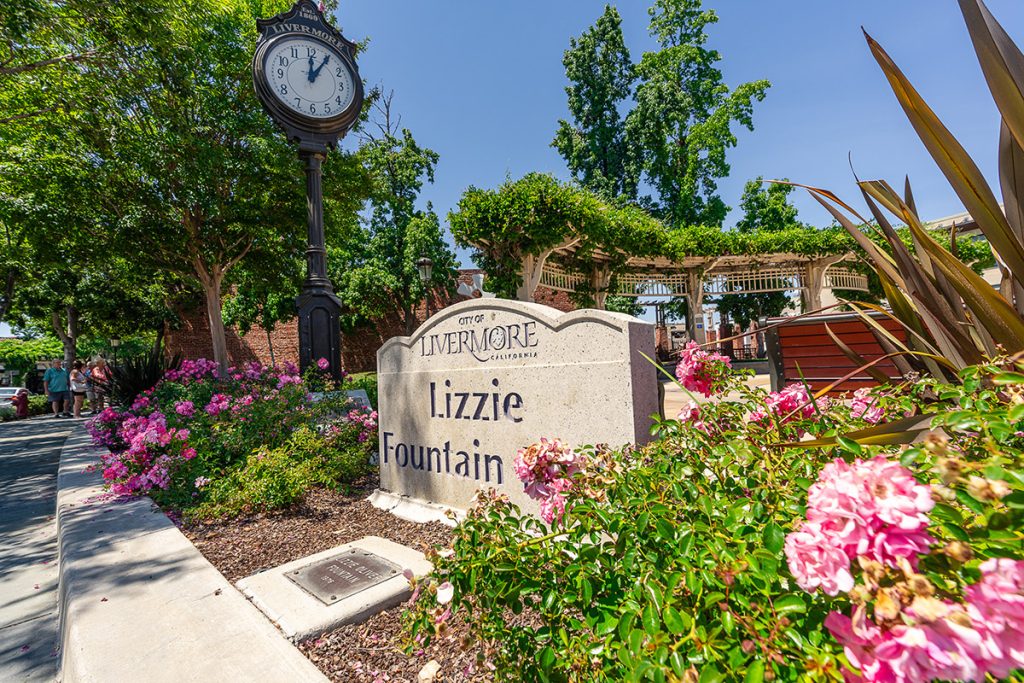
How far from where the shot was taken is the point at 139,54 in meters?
7.84

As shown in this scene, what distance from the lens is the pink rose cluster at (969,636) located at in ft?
1.78

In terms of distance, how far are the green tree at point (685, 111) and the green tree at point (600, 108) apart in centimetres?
101

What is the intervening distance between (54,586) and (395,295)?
58.4ft

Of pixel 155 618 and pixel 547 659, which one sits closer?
pixel 547 659

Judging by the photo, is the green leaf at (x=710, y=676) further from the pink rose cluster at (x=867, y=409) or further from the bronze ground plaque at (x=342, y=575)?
the bronze ground plaque at (x=342, y=575)

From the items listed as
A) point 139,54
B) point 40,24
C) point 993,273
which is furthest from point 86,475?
point 993,273

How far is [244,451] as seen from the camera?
4340 mm

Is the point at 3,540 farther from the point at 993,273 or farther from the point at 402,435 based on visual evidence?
the point at 993,273

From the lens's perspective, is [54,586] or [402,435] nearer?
[54,586]

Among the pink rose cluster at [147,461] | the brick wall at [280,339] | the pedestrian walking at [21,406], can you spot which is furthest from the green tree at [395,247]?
the pink rose cluster at [147,461]

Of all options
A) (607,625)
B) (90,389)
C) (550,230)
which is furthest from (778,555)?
(90,389)

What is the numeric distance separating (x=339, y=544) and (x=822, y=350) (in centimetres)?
442

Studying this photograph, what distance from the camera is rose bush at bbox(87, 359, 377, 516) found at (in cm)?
362

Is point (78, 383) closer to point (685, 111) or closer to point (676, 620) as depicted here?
point (676, 620)
